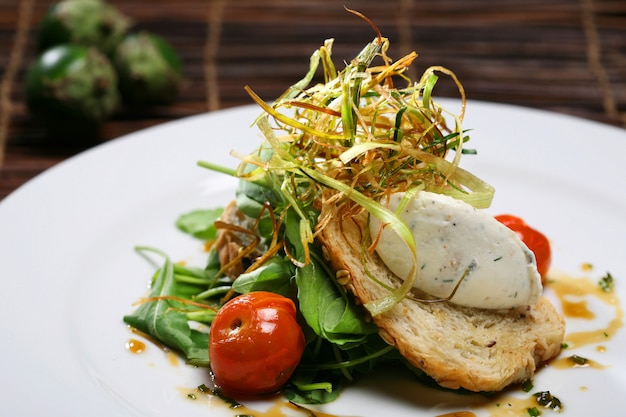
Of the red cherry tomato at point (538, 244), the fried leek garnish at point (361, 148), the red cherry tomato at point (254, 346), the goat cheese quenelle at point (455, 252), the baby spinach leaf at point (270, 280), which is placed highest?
the fried leek garnish at point (361, 148)

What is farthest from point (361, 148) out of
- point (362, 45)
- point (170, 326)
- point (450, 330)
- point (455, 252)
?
point (362, 45)

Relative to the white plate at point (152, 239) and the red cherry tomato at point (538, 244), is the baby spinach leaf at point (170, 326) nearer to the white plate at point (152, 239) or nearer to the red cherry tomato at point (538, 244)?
the white plate at point (152, 239)

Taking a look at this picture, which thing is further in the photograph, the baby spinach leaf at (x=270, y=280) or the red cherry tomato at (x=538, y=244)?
the red cherry tomato at (x=538, y=244)

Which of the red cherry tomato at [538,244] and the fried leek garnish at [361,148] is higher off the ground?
the fried leek garnish at [361,148]

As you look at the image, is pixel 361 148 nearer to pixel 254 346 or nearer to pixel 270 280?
pixel 270 280

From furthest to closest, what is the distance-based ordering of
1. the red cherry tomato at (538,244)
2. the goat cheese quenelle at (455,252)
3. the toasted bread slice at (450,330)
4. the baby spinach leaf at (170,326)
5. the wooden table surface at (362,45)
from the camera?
the wooden table surface at (362,45)
the red cherry tomato at (538,244)
the baby spinach leaf at (170,326)
the goat cheese quenelle at (455,252)
the toasted bread slice at (450,330)

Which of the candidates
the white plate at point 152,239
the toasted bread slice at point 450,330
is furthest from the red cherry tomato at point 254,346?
the toasted bread slice at point 450,330
